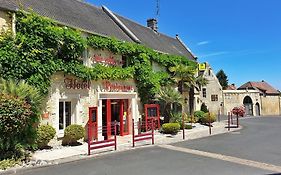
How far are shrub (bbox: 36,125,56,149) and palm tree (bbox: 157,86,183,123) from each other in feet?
28.6

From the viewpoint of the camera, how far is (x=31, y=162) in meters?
10.5

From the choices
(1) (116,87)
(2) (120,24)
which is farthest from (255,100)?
(1) (116,87)

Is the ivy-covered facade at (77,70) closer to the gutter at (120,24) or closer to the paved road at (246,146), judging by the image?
the gutter at (120,24)

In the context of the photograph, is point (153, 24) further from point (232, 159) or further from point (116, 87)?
point (232, 159)

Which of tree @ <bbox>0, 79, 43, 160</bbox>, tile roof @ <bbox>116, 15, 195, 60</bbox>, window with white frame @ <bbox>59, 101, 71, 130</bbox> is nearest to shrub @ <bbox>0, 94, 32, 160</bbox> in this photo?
tree @ <bbox>0, 79, 43, 160</bbox>

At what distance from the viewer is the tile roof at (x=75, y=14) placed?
15.0 meters

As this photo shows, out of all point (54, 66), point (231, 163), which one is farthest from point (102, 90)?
point (231, 163)

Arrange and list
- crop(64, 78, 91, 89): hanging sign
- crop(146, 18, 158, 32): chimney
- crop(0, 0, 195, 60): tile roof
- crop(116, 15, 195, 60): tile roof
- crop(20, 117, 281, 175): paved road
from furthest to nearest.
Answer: crop(146, 18, 158, 32): chimney → crop(116, 15, 195, 60): tile roof → crop(0, 0, 195, 60): tile roof → crop(64, 78, 91, 89): hanging sign → crop(20, 117, 281, 175): paved road

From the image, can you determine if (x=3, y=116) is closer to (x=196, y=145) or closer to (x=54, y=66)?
(x=54, y=66)

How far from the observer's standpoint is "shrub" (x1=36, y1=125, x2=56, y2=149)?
1269 cm

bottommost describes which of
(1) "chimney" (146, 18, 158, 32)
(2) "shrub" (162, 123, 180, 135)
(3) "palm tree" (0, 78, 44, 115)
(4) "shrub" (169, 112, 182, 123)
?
(2) "shrub" (162, 123, 180, 135)

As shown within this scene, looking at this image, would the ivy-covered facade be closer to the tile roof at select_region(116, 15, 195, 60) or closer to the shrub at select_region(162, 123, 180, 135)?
the shrub at select_region(162, 123, 180, 135)

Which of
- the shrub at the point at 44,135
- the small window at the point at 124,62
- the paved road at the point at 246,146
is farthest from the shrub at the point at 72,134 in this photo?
the small window at the point at 124,62

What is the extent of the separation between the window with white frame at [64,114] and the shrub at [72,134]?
69 cm
